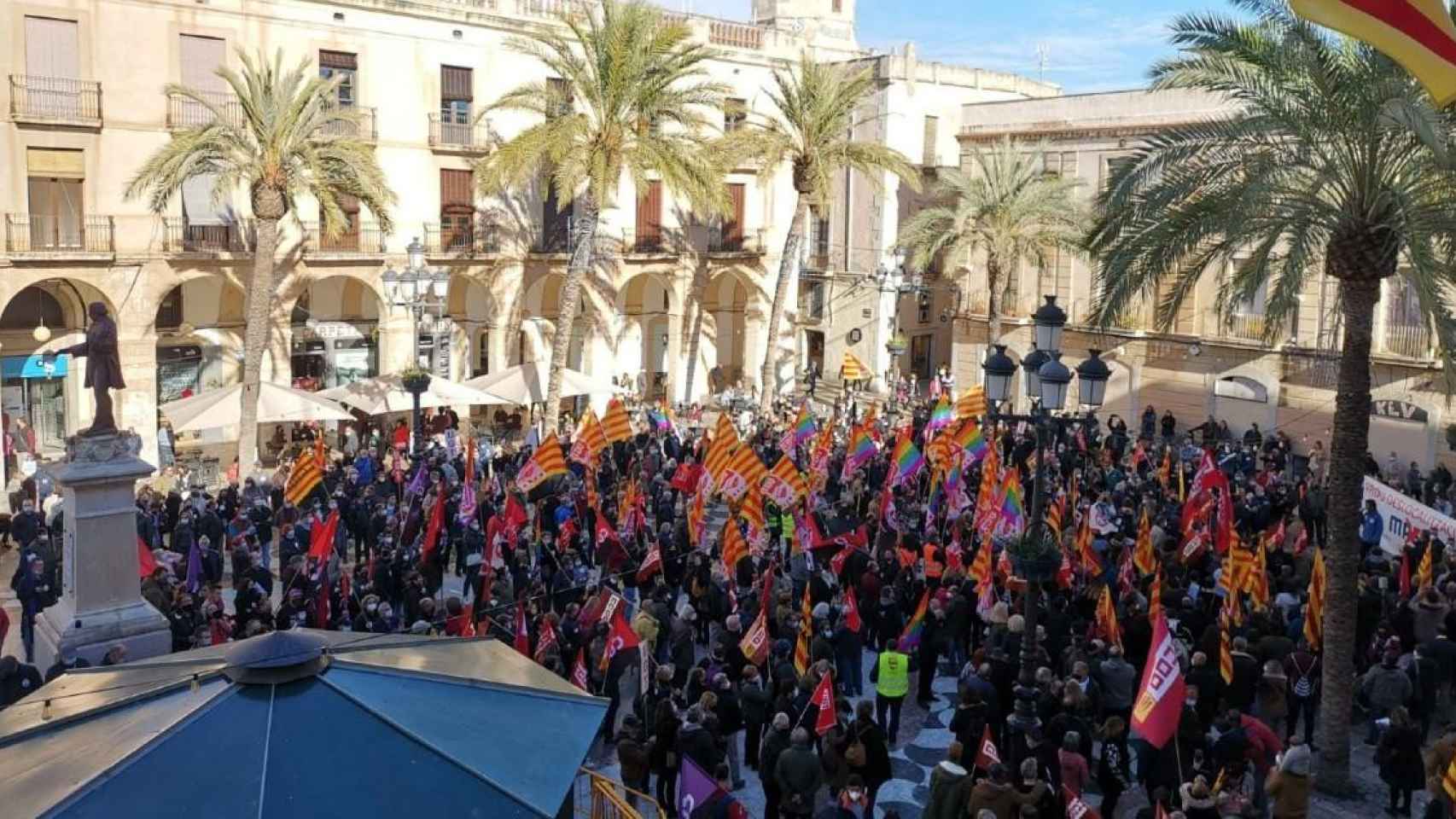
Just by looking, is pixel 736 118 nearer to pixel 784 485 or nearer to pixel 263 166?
pixel 263 166

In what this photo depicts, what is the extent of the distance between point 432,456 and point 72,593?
10.4 m

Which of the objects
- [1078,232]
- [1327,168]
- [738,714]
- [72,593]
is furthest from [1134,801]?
[1078,232]

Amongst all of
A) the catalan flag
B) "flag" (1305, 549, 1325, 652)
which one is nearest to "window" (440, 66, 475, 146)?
the catalan flag

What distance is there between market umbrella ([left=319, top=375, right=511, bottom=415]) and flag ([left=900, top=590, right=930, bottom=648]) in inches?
584

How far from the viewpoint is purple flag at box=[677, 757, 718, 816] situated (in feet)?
30.6

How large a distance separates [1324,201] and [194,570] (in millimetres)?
13885

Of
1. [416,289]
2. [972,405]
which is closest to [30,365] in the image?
[416,289]

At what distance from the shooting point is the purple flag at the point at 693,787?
9.34 metres

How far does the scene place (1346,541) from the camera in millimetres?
12117

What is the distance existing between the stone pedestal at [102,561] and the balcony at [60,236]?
15.4 metres

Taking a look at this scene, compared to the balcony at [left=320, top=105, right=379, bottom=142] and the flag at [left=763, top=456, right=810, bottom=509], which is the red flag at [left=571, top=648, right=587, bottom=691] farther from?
the balcony at [left=320, top=105, right=379, bottom=142]

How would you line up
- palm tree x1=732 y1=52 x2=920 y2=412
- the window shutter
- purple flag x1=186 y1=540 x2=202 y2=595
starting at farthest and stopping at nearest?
the window shutter → palm tree x1=732 y1=52 x2=920 y2=412 → purple flag x1=186 y1=540 x2=202 y2=595

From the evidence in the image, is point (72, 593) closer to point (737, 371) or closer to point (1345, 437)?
point (1345, 437)

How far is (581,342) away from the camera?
38.3 meters
